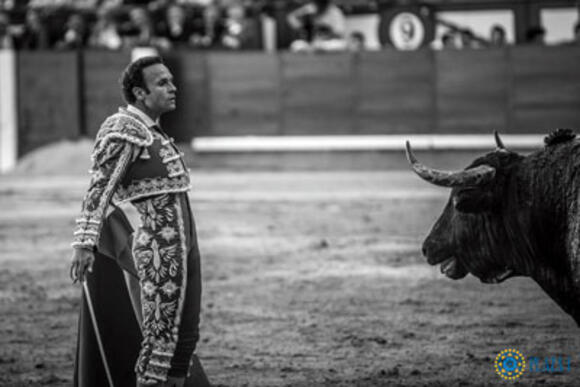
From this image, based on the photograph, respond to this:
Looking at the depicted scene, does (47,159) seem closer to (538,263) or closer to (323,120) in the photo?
(323,120)

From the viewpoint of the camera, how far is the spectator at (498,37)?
13.2m

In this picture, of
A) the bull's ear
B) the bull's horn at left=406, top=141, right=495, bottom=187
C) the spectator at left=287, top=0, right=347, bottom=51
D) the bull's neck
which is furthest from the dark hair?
the spectator at left=287, top=0, right=347, bottom=51

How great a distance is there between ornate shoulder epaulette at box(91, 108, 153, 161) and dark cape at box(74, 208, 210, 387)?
0.91 feet

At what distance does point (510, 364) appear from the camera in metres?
4.11

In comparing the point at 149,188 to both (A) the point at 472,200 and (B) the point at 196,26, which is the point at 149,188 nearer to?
(A) the point at 472,200

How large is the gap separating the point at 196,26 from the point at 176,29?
0.27 m

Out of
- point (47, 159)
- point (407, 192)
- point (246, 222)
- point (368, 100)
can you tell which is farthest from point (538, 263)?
point (47, 159)

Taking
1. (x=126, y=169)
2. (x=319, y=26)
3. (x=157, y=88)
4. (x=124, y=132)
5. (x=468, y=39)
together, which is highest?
(x=157, y=88)

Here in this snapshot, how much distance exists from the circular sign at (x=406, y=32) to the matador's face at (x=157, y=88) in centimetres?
1063

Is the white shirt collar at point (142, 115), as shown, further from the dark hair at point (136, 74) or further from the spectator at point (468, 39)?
the spectator at point (468, 39)

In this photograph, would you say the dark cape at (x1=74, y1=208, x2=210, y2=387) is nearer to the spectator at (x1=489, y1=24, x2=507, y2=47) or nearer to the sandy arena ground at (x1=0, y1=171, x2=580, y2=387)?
the sandy arena ground at (x1=0, y1=171, x2=580, y2=387)

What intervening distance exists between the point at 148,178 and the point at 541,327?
2456mm

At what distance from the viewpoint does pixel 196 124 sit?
46.9 feet
